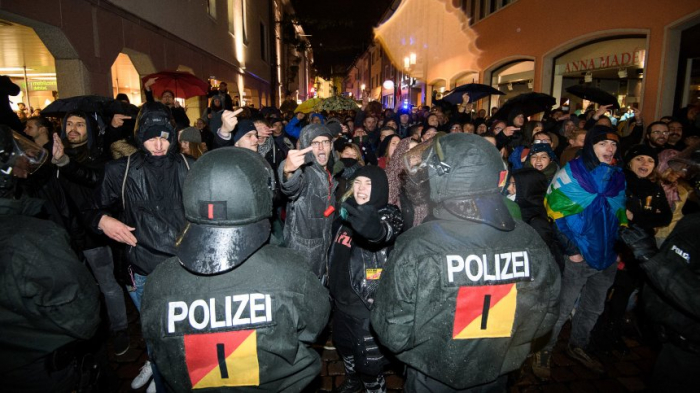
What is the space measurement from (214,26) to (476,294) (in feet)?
55.0

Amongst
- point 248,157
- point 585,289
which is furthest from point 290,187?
point 585,289

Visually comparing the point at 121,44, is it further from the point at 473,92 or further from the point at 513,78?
the point at 513,78

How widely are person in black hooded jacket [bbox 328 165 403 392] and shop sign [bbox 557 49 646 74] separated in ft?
36.7

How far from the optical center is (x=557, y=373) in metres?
3.62

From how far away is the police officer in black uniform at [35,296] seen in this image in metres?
1.79

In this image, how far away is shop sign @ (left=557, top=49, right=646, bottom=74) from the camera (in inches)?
402

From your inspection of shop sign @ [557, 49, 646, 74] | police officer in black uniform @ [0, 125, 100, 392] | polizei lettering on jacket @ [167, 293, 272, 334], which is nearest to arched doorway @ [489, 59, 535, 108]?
shop sign @ [557, 49, 646, 74]

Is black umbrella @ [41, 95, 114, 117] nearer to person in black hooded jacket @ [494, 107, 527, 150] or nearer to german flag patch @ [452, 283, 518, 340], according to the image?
german flag patch @ [452, 283, 518, 340]

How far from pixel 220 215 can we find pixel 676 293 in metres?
2.45

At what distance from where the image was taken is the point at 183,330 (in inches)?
63.6

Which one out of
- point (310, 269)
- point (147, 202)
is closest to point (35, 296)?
point (147, 202)

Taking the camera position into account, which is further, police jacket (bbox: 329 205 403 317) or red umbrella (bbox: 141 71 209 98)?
red umbrella (bbox: 141 71 209 98)

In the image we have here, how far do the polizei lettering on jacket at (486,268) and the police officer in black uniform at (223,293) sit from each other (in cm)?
76

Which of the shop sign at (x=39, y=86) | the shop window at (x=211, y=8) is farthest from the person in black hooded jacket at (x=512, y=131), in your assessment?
the shop sign at (x=39, y=86)
